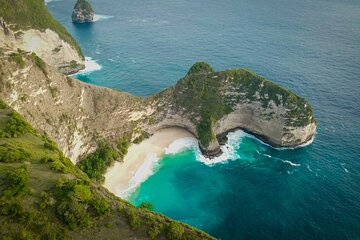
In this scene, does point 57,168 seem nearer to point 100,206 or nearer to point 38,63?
point 100,206

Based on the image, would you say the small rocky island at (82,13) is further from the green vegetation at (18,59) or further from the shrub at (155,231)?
the shrub at (155,231)

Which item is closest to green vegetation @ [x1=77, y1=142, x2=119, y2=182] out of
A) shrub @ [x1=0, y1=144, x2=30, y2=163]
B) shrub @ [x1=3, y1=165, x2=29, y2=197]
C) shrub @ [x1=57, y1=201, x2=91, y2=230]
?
shrub @ [x1=0, y1=144, x2=30, y2=163]

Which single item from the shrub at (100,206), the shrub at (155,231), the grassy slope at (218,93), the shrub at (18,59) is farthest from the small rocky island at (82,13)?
the shrub at (155,231)

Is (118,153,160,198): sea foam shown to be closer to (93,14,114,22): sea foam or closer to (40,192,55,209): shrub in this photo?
(40,192,55,209): shrub

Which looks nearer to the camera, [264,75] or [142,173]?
[142,173]

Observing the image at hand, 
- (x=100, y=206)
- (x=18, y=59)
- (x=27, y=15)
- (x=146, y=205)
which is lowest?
(x=146, y=205)

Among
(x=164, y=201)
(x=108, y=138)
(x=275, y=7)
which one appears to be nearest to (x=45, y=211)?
(x=164, y=201)

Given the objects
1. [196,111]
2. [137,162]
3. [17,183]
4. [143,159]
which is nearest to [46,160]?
[17,183]
